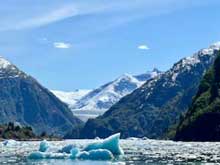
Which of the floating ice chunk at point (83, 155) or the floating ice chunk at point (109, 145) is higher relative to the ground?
the floating ice chunk at point (109, 145)

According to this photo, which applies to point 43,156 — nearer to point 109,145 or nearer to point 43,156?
point 43,156

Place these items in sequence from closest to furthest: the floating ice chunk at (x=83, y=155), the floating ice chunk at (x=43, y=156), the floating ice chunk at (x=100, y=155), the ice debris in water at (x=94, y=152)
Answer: the floating ice chunk at (x=100, y=155)
the ice debris in water at (x=94, y=152)
the floating ice chunk at (x=83, y=155)
the floating ice chunk at (x=43, y=156)

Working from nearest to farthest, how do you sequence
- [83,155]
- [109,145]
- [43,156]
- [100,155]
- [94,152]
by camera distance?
[100,155] < [94,152] < [83,155] < [43,156] < [109,145]

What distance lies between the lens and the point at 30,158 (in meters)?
117

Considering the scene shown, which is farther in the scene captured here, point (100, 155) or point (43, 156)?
point (43, 156)

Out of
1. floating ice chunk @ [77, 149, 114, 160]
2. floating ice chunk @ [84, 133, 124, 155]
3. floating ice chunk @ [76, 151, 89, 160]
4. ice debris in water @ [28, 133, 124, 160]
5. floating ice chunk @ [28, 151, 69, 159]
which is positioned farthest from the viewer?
floating ice chunk @ [84, 133, 124, 155]

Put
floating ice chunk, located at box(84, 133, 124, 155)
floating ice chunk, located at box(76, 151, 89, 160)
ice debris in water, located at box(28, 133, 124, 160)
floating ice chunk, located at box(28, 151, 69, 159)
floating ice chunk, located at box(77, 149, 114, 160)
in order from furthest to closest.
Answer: floating ice chunk, located at box(84, 133, 124, 155)
floating ice chunk, located at box(28, 151, 69, 159)
floating ice chunk, located at box(76, 151, 89, 160)
ice debris in water, located at box(28, 133, 124, 160)
floating ice chunk, located at box(77, 149, 114, 160)

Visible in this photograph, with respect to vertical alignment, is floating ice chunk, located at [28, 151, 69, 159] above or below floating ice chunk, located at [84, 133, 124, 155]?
below

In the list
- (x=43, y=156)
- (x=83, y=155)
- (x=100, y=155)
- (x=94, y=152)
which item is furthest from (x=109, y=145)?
(x=43, y=156)

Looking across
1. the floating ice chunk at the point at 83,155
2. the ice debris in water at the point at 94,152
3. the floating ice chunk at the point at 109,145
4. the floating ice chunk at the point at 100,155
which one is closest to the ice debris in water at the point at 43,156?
the ice debris in water at the point at 94,152

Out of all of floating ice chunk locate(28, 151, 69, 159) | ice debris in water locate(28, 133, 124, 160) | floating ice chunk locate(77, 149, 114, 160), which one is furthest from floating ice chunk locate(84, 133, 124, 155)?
floating ice chunk locate(77, 149, 114, 160)

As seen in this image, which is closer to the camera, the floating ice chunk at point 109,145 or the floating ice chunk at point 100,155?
the floating ice chunk at point 100,155

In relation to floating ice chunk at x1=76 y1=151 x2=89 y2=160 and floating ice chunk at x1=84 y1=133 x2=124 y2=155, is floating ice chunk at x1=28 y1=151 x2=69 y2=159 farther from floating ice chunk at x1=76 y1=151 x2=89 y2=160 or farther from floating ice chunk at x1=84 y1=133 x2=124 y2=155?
floating ice chunk at x1=84 y1=133 x2=124 y2=155

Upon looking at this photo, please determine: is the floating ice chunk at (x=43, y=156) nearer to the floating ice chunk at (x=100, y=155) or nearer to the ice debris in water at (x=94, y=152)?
the ice debris in water at (x=94, y=152)
